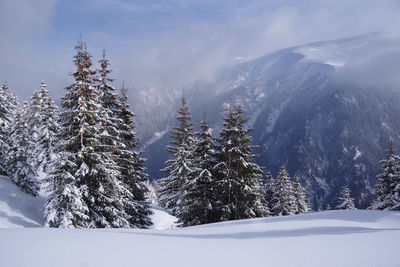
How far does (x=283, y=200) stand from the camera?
33.2m

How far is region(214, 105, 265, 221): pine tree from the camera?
723 inches

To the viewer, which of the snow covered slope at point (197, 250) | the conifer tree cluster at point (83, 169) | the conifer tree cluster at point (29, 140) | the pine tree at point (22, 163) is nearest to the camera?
the snow covered slope at point (197, 250)

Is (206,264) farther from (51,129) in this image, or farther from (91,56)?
(51,129)

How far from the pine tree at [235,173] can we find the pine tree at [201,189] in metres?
0.61

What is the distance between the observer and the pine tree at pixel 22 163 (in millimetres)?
24938

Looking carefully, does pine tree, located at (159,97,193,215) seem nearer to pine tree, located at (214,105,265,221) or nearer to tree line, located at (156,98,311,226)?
tree line, located at (156,98,311,226)

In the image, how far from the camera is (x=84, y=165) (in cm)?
1427

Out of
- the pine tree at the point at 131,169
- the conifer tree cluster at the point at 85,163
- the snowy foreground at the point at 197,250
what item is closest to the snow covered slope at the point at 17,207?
the conifer tree cluster at the point at 85,163

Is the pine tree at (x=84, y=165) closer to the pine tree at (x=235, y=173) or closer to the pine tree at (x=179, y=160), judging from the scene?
the pine tree at (x=235, y=173)

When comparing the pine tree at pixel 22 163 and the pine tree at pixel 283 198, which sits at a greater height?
the pine tree at pixel 22 163

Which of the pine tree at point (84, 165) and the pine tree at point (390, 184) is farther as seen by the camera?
the pine tree at point (390, 184)

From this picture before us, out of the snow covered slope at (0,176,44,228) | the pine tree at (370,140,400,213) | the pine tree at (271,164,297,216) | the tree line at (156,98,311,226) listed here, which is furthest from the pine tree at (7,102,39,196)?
the pine tree at (370,140,400,213)

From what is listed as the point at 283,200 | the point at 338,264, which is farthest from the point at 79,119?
the point at 283,200

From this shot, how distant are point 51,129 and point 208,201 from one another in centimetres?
2411
